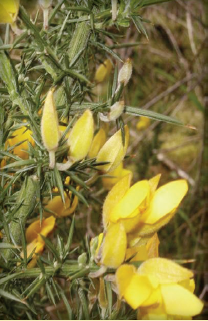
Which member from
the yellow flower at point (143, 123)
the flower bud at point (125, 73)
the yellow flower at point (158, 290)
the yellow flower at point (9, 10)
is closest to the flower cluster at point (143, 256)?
the yellow flower at point (158, 290)

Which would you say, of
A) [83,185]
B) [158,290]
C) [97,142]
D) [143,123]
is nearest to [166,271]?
[158,290]

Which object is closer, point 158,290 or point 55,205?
point 158,290

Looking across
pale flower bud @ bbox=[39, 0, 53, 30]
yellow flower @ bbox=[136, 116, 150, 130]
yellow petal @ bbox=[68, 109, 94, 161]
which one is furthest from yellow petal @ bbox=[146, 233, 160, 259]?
yellow flower @ bbox=[136, 116, 150, 130]

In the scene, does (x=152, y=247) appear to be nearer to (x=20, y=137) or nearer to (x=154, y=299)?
(x=154, y=299)

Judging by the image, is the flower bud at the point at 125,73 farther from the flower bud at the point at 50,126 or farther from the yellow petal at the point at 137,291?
the yellow petal at the point at 137,291

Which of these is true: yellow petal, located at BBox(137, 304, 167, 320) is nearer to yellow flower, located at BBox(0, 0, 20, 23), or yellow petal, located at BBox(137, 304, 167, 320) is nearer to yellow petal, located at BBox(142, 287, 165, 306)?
yellow petal, located at BBox(142, 287, 165, 306)

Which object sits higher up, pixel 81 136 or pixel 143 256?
pixel 81 136
